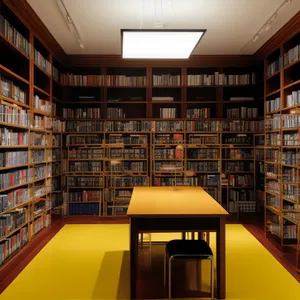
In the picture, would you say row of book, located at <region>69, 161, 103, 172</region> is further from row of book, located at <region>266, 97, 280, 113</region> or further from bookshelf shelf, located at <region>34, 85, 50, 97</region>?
row of book, located at <region>266, 97, 280, 113</region>

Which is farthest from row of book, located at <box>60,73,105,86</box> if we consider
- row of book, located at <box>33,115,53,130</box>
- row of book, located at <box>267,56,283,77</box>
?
row of book, located at <box>267,56,283,77</box>

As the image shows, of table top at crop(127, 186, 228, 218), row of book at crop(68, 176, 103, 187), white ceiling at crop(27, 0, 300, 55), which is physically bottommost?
row of book at crop(68, 176, 103, 187)

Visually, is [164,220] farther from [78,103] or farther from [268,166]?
[78,103]

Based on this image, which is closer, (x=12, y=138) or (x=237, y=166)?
(x=12, y=138)

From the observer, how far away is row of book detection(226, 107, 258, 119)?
262 inches

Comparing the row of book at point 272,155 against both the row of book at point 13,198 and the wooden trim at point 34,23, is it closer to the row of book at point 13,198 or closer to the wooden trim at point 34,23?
the row of book at point 13,198

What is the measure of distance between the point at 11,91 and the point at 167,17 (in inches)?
92.9

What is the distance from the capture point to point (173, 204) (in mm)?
3379

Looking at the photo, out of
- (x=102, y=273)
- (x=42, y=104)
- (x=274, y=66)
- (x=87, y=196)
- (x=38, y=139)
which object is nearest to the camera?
(x=102, y=273)

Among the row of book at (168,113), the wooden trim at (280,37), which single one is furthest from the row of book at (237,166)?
the wooden trim at (280,37)

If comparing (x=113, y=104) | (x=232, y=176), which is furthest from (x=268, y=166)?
(x=113, y=104)

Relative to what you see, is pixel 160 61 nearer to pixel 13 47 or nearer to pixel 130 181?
pixel 130 181

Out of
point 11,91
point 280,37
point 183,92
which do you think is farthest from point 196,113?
point 11,91

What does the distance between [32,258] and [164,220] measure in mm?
2162
